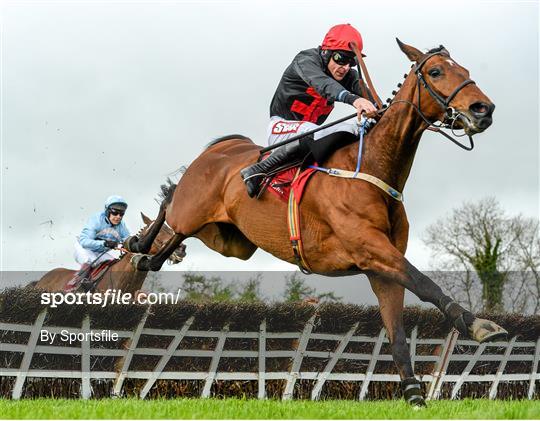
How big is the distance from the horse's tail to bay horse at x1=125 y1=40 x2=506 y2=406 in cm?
165

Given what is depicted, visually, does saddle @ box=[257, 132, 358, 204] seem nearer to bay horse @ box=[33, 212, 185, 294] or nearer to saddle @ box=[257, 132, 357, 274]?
saddle @ box=[257, 132, 357, 274]

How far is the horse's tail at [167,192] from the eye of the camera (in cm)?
1012

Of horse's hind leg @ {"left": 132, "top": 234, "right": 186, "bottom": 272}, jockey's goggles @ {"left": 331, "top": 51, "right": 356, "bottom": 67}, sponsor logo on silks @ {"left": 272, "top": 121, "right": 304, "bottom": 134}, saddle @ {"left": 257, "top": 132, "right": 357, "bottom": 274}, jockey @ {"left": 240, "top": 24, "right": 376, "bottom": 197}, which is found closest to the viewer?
jockey @ {"left": 240, "top": 24, "right": 376, "bottom": 197}

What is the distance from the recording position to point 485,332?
662cm

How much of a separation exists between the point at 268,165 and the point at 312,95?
86 centimetres

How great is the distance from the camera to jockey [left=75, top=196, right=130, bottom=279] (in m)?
13.6

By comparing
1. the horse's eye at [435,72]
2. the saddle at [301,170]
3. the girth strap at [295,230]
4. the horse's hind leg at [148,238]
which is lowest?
the girth strap at [295,230]

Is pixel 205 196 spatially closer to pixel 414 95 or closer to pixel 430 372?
pixel 414 95

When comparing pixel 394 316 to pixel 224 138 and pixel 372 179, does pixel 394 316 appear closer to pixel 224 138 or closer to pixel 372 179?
pixel 372 179

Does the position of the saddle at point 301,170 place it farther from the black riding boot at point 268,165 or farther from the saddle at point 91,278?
the saddle at point 91,278

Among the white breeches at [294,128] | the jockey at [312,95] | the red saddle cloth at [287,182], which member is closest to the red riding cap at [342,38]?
the jockey at [312,95]

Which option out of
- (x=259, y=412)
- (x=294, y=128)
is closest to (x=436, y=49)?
(x=294, y=128)

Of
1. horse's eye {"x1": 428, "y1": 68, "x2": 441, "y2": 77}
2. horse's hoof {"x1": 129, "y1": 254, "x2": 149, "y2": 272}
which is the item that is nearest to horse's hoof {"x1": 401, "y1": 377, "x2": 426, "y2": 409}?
horse's eye {"x1": 428, "y1": 68, "x2": 441, "y2": 77}

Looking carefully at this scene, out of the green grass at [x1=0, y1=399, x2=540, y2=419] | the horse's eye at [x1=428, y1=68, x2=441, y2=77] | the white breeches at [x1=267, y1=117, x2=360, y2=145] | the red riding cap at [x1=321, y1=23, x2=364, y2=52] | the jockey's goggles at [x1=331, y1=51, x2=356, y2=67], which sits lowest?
the green grass at [x1=0, y1=399, x2=540, y2=419]
